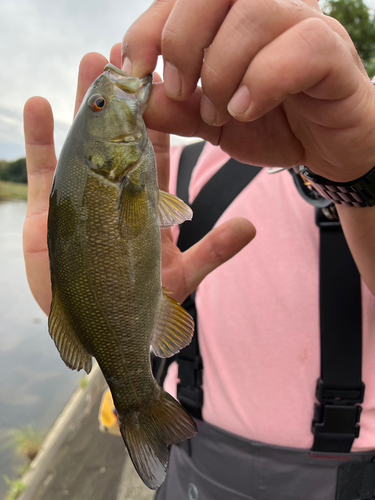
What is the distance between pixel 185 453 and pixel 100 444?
2110mm

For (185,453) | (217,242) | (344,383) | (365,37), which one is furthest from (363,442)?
(365,37)

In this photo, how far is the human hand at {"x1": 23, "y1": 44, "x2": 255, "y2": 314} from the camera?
145 centimetres

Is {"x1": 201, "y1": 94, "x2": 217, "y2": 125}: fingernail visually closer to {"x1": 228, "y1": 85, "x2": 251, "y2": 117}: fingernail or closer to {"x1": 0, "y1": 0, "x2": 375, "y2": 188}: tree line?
{"x1": 228, "y1": 85, "x2": 251, "y2": 117}: fingernail

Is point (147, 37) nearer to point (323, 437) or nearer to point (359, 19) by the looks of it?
point (323, 437)

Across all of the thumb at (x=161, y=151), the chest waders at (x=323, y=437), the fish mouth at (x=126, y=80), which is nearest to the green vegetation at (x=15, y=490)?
the chest waders at (x=323, y=437)

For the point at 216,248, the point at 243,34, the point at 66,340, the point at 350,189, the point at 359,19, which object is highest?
the point at 359,19

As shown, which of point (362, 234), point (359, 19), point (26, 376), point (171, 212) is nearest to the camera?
point (171, 212)

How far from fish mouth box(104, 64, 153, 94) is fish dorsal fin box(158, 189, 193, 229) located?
342 mm

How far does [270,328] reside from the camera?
1.73 metres

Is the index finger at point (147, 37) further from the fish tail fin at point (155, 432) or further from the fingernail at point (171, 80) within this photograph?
the fish tail fin at point (155, 432)

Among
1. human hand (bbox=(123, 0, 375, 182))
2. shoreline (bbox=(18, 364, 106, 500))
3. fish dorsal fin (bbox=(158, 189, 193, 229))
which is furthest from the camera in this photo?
shoreline (bbox=(18, 364, 106, 500))

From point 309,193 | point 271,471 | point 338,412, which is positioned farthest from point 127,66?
point 271,471

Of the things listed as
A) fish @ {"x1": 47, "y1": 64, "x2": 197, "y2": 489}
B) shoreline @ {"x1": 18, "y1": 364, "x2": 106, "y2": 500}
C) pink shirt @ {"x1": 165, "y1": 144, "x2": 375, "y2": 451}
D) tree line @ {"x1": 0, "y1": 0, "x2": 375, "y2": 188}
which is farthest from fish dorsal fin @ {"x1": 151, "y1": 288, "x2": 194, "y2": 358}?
Result: tree line @ {"x1": 0, "y1": 0, "x2": 375, "y2": 188}

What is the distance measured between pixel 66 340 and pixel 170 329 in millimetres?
329
